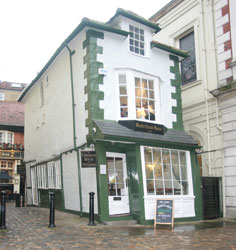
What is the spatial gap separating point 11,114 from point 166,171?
24.7m

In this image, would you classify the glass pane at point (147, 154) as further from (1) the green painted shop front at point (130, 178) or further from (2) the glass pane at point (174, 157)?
(2) the glass pane at point (174, 157)

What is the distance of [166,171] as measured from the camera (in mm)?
12164

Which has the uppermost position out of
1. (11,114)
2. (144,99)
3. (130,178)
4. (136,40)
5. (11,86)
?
(11,86)

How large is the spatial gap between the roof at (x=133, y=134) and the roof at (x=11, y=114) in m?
22.8

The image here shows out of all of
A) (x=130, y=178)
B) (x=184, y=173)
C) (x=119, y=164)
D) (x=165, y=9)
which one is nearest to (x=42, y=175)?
(x=119, y=164)

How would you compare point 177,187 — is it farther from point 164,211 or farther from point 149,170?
point 164,211

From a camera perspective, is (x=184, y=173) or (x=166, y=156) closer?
(x=166, y=156)

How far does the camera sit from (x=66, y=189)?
43.9 feet

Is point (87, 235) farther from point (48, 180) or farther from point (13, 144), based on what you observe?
point (13, 144)

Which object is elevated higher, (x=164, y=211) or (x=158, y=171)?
(x=158, y=171)

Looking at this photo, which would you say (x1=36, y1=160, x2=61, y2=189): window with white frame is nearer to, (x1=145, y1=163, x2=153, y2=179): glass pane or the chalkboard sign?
(x1=145, y1=163, x2=153, y2=179): glass pane

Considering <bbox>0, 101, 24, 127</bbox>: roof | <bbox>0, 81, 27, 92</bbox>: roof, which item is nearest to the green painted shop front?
<bbox>0, 101, 24, 127</bbox>: roof

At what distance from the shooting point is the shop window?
1596 cm

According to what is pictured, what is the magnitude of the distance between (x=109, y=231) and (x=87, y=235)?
2.99 ft
